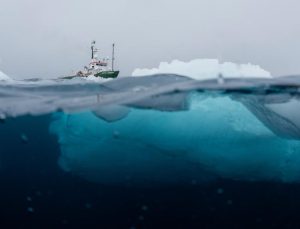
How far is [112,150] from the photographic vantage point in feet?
24.4

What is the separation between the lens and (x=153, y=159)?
752cm

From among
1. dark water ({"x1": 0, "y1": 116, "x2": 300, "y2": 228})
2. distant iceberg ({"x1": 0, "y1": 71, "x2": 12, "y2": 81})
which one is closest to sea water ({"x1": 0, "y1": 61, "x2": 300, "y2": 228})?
dark water ({"x1": 0, "y1": 116, "x2": 300, "y2": 228})

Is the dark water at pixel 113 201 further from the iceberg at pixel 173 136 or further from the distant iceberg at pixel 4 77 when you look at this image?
the distant iceberg at pixel 4 77

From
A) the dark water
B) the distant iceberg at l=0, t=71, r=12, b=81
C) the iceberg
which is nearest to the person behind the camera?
the dark water

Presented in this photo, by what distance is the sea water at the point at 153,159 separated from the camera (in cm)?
731

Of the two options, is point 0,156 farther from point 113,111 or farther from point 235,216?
point 235,216

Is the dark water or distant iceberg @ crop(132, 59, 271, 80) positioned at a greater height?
distant iceberg @ crop(132, 59, 271, 80)

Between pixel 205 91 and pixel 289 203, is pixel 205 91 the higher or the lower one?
the higher one

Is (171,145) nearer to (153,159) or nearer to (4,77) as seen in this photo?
(153,159)

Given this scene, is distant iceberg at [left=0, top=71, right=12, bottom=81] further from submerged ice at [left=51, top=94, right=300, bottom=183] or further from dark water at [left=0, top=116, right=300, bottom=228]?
submerged ice at [left=51, top=94, right=300, bottom=183]

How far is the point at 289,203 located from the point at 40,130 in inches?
134

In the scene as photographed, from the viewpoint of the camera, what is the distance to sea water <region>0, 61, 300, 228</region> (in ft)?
24.0

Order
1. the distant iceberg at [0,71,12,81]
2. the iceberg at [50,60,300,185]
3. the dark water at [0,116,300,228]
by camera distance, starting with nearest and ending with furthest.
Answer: the dark water at [0,116,300,228], the iceberg at [50,60,300,185], the distant iceberg at [0,71,12,81]

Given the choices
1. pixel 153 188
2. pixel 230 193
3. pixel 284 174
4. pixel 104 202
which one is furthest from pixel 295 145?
pixel 104 202
